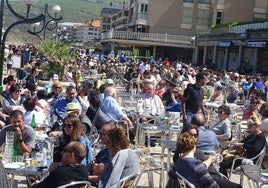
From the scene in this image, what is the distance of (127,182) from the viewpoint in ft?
17.6

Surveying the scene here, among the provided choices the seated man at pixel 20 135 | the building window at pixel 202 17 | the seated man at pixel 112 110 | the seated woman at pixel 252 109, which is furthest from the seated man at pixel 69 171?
the building window at pixel 202 17

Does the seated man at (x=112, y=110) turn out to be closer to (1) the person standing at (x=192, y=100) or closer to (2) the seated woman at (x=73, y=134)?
(1) the person standing at (x=192, y=100)

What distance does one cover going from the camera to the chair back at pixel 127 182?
520cm

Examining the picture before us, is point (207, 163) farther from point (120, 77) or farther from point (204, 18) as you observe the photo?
point (204, 18)

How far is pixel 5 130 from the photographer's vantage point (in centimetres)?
673

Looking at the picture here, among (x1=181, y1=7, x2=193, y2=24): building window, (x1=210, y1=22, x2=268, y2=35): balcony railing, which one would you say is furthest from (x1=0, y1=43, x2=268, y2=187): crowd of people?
(x1=181, y1=7, x2=193, y2=24): building window

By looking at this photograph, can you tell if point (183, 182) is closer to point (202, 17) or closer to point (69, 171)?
point (69, 171)

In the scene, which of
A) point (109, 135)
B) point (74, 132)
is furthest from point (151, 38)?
point (109, 135)

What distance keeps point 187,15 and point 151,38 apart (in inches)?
397

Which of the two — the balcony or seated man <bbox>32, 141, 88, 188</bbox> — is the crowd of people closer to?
seated man <bbox>32, 141, 88, 188</bbox>

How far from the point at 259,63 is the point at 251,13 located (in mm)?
25356

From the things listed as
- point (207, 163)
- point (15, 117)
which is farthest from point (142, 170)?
point (15, 117)

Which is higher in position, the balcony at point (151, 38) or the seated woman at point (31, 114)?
the balcony at point (151, 38)

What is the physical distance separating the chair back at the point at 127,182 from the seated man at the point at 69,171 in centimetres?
33
